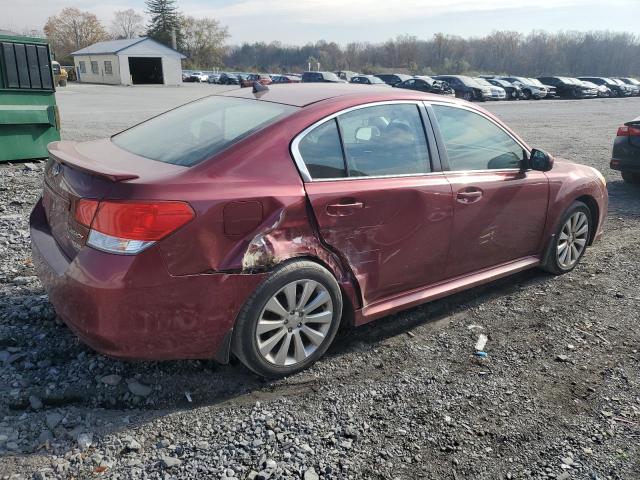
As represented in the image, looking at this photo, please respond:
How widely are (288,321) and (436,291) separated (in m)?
1.26

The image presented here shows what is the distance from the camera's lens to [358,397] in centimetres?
308

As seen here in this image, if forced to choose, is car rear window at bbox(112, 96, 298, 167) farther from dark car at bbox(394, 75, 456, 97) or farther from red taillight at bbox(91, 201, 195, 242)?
dark car at bbox(394, 75, 456, 97)

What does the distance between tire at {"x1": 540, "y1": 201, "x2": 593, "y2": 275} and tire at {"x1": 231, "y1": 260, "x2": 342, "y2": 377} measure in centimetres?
245

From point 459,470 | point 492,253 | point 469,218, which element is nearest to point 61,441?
point 459,470

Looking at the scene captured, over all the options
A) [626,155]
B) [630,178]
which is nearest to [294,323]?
[626,155]

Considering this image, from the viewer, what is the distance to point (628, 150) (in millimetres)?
8750

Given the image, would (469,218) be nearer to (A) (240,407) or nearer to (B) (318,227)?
(B) (318,227)

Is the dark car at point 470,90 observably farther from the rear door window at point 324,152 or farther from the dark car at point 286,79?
the rear door window at point 324,152

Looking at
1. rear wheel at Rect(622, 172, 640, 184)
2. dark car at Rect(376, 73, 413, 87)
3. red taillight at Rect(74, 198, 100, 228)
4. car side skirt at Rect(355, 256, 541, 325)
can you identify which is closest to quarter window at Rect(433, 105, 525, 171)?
car side skirt at Rect(355, 256, 541, 325)

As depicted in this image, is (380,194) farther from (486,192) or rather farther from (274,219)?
(486,192)


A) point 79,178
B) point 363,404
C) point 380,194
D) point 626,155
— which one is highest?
point 79,178

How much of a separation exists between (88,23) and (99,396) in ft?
390

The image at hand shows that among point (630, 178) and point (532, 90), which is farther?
point (532, 90)

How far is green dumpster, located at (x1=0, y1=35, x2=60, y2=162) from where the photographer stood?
7891 millimetres
